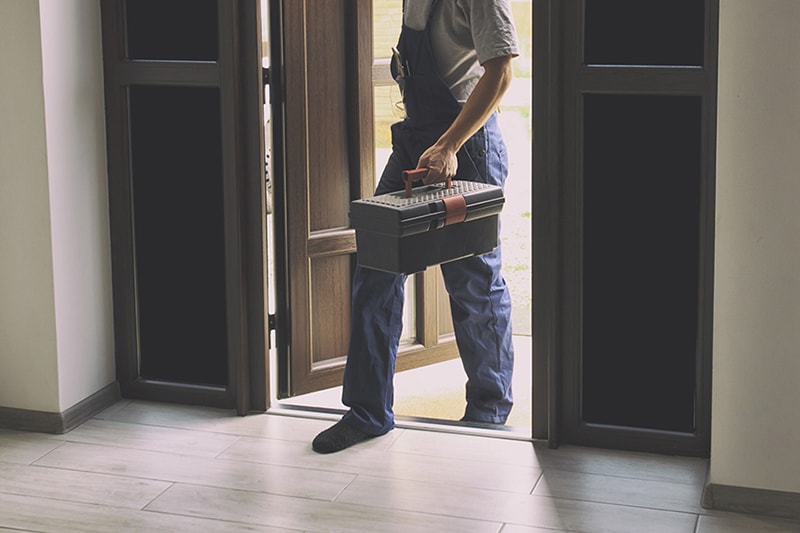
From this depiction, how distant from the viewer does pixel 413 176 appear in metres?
3.10

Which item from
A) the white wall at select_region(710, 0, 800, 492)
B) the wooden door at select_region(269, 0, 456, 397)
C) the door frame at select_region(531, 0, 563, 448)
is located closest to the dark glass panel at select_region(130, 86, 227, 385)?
the wooden door at select_region(269, 0, 456, 397)

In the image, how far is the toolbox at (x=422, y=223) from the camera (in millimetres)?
2963

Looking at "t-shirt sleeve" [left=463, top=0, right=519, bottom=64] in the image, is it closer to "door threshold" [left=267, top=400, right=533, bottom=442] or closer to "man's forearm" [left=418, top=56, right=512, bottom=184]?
"man's forearm" [left=418, top=56, right=512, bottom=184]

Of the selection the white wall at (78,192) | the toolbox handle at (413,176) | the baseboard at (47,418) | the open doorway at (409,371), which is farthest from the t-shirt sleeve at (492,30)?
the baseboard at (47,418)

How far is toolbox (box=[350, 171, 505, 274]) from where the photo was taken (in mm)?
2963

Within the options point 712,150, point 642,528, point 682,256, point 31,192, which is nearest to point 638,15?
point 712,150

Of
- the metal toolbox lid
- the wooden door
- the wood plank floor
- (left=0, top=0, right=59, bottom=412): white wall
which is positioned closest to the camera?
the wood plank floor

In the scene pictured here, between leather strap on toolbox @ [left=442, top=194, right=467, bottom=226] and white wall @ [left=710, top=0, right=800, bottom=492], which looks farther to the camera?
leather strap on toolbox @ [left=442, top=194, right=467, bottom=226]

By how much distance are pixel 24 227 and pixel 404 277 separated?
3.70 feet

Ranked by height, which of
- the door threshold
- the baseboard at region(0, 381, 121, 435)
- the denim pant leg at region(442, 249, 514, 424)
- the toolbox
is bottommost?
the door threshold

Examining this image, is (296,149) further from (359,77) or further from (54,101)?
(54,101)

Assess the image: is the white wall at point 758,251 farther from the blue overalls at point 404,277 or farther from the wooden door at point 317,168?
the wooden door at point 317,168

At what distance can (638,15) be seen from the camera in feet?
10.0

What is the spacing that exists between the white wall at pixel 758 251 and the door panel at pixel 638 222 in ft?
0.92
